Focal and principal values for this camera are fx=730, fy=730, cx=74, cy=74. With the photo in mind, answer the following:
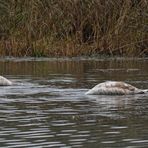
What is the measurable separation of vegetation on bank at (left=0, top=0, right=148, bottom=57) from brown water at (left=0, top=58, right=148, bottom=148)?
18.1 ft

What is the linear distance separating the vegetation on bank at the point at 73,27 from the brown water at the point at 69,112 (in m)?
5.52

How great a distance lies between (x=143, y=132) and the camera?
30.4 feet

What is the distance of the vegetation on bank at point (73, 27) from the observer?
84.6ft

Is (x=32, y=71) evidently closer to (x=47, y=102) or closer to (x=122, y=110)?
(x=47, y=102)

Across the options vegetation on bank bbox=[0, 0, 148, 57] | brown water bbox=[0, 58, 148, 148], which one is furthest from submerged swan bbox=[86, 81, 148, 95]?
vegetation on bank bbox=[0, 0, 148, 57]

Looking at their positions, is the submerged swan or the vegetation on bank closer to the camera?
the submerged swan

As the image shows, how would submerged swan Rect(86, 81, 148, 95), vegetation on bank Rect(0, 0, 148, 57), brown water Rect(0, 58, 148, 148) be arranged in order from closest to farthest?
brown water Rect(0, 58, 148, 148) → submerged swan Rect(86, 81, 148, 95) → vegetation on bank Rect(0, 0, 148, 57)

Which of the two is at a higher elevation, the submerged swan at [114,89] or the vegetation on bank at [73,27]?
the vegetation on bank at [73,27]

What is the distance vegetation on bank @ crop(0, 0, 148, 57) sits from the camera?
25781mm

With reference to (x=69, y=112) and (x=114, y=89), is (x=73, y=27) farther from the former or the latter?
(x=69, y=112)

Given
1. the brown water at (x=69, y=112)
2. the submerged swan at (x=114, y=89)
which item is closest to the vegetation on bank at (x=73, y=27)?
the brown water at (x=69, y=112)

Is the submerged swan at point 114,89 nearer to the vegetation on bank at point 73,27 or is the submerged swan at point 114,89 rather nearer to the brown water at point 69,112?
the brown water at point 69,112

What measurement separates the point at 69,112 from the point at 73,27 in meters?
15.4

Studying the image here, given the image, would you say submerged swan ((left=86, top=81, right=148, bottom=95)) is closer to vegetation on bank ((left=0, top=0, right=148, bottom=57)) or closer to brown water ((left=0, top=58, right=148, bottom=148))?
brown water ((left=0, top=58, right=148, bottom=148))
